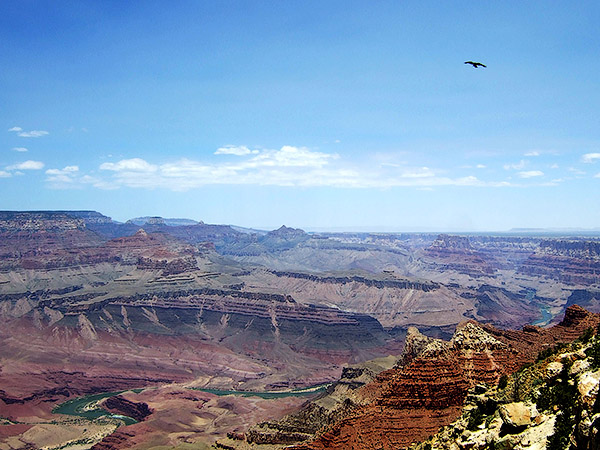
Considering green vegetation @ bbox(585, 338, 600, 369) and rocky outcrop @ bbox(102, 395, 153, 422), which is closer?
green vegetation @ bbox(585, 338, 600, 369)

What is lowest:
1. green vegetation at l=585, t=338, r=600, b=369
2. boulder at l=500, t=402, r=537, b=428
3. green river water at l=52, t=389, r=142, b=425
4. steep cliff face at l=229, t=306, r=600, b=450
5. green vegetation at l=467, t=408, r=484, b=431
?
green river water at l=52, t=389, r=142, b=425

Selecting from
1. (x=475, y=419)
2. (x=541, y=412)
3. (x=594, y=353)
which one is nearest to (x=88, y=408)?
(x=475, y=419)

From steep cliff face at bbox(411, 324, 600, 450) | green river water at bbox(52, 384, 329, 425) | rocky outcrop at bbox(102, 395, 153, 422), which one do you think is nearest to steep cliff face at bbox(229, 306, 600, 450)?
steep cliff face at bbox(411, 324, 600, 450)

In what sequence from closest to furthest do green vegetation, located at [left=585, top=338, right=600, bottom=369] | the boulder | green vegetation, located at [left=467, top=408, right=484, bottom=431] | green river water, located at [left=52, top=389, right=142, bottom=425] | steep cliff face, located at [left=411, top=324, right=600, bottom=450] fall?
1. steep cliff face, located at [left=411, top=324, right=600, bottom=450]
2. the boulder
3. green vegetation, located at [left=585, top=338, right=600, bottom=369]
4. green vegetation, located at [left=467, top=408, right=484, bottom=431]
5. green river water, located at [left=52, top=389, right=142, bottom=425]

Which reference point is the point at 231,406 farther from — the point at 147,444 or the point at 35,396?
the point at 35,396

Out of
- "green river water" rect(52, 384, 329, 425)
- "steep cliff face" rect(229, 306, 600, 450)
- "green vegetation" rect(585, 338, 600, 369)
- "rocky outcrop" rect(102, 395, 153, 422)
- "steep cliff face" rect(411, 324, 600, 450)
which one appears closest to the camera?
"steep cliff face" rect(411, 324, 600, 450)

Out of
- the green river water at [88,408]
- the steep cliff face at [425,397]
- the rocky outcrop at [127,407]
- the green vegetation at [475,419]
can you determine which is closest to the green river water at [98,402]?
the green river water at [88,408]

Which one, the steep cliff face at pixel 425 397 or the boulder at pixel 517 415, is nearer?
the boulder at pixel 517 415

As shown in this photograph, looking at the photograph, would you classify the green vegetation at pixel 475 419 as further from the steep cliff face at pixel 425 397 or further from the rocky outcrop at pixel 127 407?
the rocky outcrop at pixel 127 407

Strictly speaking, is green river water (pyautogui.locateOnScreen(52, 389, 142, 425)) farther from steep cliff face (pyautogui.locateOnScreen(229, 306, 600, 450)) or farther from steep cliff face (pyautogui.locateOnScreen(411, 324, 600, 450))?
steep cliff face (pyautogui.locateOnScreen(411, 324, 600, 450))

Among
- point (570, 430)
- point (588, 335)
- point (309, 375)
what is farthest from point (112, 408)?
point (570, 430)

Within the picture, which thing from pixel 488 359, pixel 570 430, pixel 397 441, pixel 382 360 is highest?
pixel 570 430
